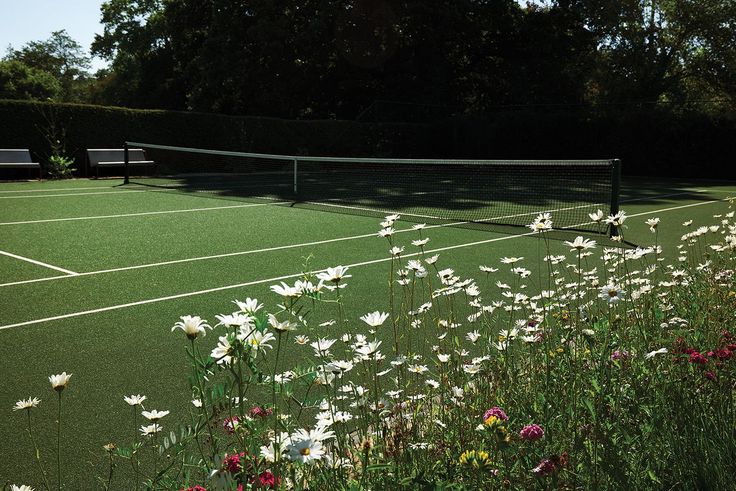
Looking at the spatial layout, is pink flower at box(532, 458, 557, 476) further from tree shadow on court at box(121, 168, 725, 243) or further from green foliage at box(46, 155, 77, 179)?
green foliage at box(46, 155, 77, 179)

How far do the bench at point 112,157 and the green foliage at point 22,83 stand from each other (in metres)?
43.3

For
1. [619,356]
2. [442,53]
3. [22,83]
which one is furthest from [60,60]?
[619,356]

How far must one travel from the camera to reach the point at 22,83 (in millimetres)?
63375

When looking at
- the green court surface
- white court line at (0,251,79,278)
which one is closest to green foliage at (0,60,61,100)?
the green court surface

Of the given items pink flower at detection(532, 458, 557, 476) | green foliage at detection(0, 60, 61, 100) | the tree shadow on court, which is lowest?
the tree shadow on court

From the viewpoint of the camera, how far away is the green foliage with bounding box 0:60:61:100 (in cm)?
6119

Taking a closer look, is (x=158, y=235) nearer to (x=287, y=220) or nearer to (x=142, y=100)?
(x=287, y=220)

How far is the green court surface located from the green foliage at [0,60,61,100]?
5108 centimetres

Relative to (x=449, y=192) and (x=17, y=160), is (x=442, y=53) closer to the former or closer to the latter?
(x=449, y=192)

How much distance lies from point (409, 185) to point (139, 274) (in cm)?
1475

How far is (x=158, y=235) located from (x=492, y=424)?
9767 millimetres

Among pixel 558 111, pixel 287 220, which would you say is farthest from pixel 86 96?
pixel 287 220

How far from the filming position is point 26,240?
33.8ft

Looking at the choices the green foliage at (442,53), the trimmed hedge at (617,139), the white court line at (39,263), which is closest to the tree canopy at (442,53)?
the green foliage at (442,53)
